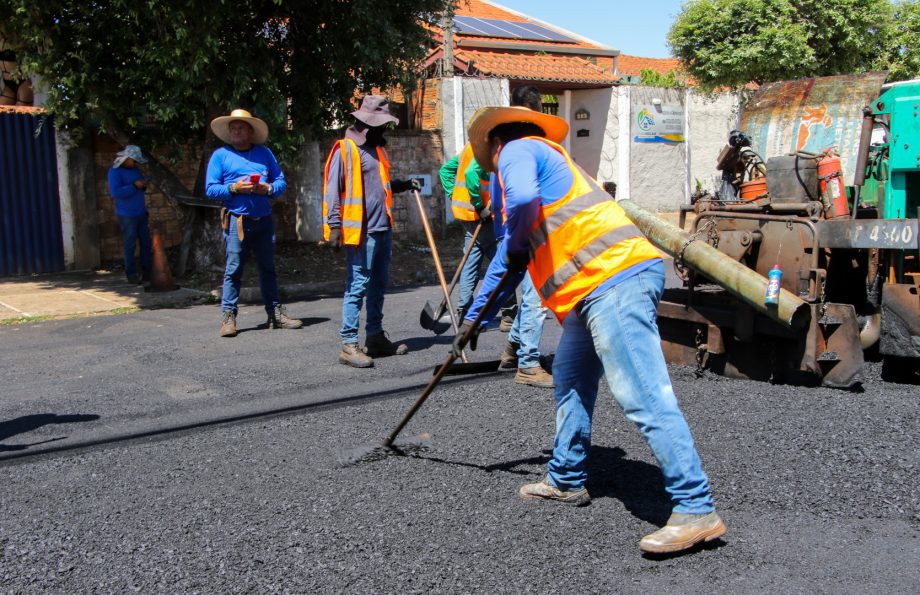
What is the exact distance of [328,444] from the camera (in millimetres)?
4664

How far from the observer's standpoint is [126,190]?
10.4 metres

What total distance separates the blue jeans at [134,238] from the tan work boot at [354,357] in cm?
477

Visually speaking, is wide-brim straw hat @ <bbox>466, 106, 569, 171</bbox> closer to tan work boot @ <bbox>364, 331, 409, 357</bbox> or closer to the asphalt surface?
the asphalt surface

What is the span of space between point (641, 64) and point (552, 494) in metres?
26.1

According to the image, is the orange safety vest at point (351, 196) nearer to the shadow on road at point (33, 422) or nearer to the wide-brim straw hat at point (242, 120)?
the wide-brim straw hat at point (242, 120)

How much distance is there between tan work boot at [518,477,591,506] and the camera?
3830 mm

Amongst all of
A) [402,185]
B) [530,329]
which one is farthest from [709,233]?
[402,185]

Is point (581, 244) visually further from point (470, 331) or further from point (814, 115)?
point (814, 115)

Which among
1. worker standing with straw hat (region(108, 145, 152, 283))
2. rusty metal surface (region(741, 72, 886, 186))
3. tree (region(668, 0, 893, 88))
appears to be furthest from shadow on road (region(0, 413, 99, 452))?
tree (region(668, 0, 893, 88))

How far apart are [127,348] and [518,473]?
13.9ft

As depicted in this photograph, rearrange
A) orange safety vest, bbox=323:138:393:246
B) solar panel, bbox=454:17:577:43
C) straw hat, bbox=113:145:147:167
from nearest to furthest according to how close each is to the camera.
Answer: orange safety vest, bbox=323:138:393:246 → straw hat, bbox=113:145:147:167 → solar panel, bbox=454:17:577:43

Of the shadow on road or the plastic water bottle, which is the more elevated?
the plastic water bottle

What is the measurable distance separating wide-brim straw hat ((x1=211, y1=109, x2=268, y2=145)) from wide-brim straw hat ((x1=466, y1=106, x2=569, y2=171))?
412 centimetres

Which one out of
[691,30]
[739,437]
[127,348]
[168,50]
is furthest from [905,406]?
[691,30]
